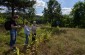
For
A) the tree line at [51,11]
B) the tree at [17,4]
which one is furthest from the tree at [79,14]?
the tree at [17,4]

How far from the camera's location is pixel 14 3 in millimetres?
Result: 55188

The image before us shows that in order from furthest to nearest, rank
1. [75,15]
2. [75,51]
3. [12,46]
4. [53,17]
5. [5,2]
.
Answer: [53,17] < [75,15] < [5,2] < [75,51] < [12,46]

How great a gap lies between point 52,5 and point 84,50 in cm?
7555

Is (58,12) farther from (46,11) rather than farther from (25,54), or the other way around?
(25,54)

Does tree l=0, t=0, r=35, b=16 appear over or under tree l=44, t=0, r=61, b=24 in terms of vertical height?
over

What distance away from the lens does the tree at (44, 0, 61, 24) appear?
90819 millimetres

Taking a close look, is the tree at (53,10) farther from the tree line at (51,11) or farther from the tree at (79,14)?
the tree at (79,14)

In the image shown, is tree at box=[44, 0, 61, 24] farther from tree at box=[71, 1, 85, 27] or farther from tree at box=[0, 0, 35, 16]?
tree at box=[0, 0, 35, 16]

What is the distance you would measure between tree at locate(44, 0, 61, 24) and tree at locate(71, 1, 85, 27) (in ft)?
20.4

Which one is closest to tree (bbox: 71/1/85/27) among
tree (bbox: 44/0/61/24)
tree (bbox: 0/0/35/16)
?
tree (bbox: 44/0/61/24)

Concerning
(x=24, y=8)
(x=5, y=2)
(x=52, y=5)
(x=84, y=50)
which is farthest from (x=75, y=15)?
(x=84, y=50)

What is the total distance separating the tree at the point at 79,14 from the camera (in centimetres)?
7948

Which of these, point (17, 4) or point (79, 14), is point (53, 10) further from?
point (17, 4)

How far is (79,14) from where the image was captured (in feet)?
273
